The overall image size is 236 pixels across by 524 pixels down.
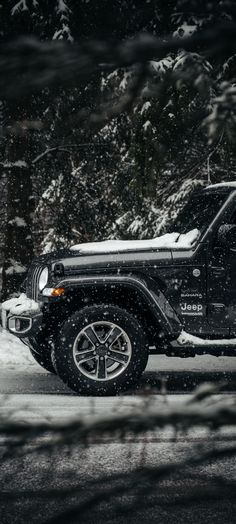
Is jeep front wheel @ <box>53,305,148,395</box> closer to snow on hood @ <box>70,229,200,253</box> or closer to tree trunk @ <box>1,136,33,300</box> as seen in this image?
snow on hood @ <box>70,229,200,253</box>

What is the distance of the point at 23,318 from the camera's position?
285 inches

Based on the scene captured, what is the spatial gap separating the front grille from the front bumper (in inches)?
3.1

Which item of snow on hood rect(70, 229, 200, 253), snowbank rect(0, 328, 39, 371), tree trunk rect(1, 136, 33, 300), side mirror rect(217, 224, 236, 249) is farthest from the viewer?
tree trunk rect(1, 136, 33, 300)

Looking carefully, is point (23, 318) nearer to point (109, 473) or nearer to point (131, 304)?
point (131, 304)

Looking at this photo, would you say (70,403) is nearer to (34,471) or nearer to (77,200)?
(34,471)

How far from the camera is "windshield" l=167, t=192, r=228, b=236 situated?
290 inches

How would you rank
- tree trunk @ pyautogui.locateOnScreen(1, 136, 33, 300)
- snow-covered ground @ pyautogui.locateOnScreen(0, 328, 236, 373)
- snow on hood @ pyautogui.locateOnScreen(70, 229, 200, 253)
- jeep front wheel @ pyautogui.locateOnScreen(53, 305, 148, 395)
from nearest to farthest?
jeep front wheel @ pyautogui.locateOnScreen(53, 305, 148, 395), snow on hood @ pyautogui.locateOnScreen(70, 229, 200, 253), snow-covered ground @ pyautogui.locateOnScreen(0, 328, 236, 373), tree trunk @ pyautogui.locateOnScreen(1, 136, 33, 300)

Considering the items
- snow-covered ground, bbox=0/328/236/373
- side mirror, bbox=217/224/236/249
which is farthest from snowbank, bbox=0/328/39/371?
side mirror, bbox=217/224/236/249

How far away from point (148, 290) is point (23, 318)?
1.21 meters

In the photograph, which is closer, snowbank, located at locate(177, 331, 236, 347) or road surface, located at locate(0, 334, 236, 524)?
road surface, located at locate(0, 334, 236, 524)

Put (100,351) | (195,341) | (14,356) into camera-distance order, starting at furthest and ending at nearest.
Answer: (14,356) < (195,341) < (100,351)

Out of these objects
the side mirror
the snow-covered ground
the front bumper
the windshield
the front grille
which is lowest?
the snow-covered ground

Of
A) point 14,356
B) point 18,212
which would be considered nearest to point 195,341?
point 14,356

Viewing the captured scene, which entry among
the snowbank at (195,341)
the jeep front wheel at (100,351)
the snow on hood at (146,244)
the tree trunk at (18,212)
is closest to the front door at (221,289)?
the snowbank at (195,341)
